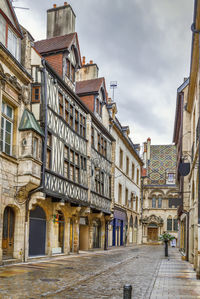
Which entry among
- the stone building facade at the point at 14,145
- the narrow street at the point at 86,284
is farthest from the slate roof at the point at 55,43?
the narrow street at the point at 86,284

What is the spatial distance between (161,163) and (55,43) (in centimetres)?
4078

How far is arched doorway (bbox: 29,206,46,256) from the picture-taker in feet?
48.1

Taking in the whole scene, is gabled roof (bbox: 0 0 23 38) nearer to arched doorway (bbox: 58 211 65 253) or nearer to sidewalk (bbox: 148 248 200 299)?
arched doorway (bbox: 58 211 65 253)

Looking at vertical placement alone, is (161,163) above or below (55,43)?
below

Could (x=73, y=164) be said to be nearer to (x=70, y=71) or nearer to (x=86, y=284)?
(x=70, y=71)

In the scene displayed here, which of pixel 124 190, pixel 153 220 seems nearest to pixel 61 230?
pixel 124 190

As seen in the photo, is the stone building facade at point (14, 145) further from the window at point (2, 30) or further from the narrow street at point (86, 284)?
the narrow street at point (86, 284)

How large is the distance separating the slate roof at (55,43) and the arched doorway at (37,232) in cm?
782

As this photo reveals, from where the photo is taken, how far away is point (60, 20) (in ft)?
67.6

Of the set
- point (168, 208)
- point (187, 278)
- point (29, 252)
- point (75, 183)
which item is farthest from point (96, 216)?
point (168, 208)

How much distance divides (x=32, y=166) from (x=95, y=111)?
10.7m

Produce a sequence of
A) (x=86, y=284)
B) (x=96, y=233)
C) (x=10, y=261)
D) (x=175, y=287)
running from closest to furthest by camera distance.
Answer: (x=175, y=287), (x=86, y=284), (x=10, y=261), (x=96, y=233)

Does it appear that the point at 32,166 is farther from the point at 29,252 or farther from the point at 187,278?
the point at 187,278

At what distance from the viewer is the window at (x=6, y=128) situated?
12391 millimetres
